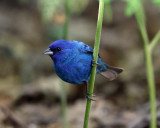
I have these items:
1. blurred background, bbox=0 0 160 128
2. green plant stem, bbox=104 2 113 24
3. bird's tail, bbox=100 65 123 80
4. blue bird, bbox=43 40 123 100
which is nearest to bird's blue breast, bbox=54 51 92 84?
blue bird, bbox=43 40 123 100

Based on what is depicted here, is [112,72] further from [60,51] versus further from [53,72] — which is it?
[53,72]

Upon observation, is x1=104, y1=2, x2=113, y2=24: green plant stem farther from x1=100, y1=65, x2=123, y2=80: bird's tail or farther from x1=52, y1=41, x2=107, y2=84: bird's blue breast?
x1=52, y1=41, x2=107, y2=84: bird's blue breast

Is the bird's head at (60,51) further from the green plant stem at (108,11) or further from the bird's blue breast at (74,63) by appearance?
the green plant stem at (108,11)

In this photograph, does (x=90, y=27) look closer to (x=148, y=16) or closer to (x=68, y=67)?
(x=148, y=16)

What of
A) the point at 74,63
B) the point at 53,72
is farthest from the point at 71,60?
the point at 53,72

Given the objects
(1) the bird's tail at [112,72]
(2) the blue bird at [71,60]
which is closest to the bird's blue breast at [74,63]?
(2) the blue bird at [71,60]

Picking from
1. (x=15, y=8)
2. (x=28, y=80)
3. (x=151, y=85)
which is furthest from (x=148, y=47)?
(x=15, y=8)
